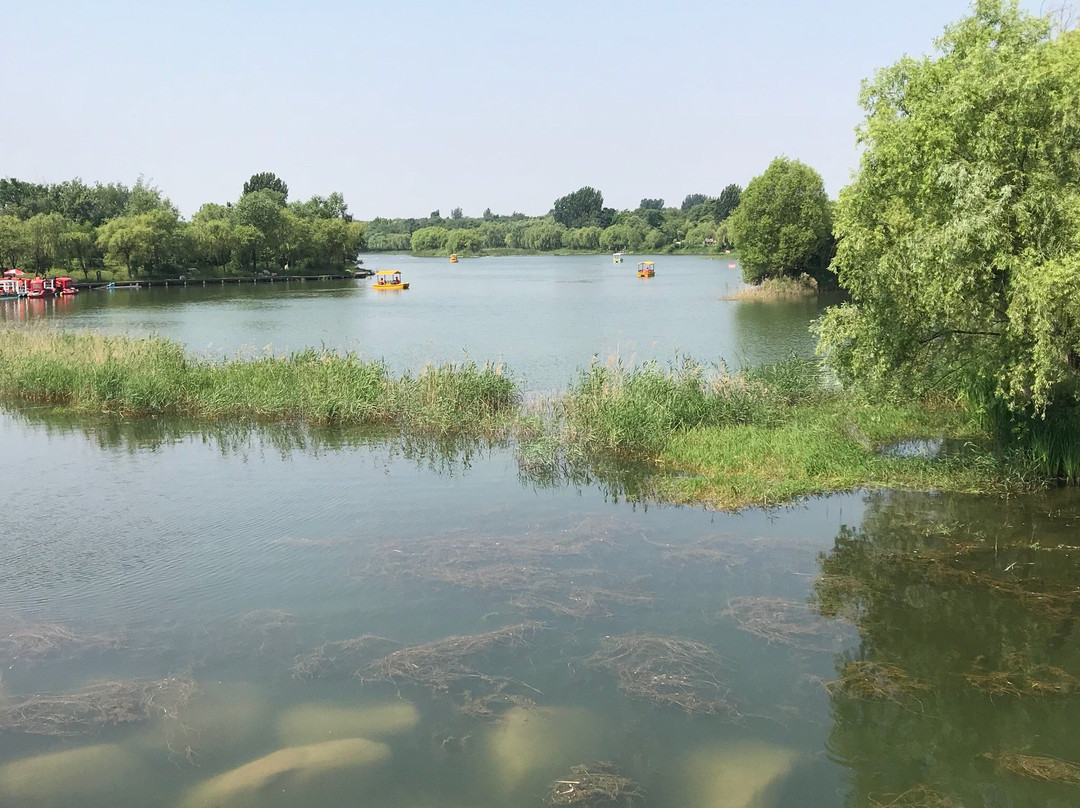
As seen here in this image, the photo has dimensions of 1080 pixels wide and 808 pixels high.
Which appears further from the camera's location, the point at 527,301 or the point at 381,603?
the point at 527,301

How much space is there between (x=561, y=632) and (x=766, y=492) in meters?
6.40

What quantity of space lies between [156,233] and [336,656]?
88378 millimetres

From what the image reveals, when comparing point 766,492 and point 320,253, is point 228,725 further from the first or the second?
point 320,253

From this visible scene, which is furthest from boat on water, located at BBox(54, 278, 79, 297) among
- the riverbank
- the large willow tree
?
the large willow tree

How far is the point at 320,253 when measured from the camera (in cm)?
11312

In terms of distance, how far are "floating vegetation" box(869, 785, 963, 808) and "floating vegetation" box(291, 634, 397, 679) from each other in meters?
5.69

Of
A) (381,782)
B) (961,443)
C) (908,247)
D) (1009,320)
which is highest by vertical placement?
(908,247)

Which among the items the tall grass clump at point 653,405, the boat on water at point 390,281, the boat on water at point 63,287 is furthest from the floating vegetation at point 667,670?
the boat on water at point 63,287

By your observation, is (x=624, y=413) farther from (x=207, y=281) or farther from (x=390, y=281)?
(x=207, y=281)

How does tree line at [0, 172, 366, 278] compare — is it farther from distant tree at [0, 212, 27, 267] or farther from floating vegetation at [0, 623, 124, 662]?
floating vegetation at [0, 623, 124, 662]

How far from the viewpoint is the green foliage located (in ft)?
200

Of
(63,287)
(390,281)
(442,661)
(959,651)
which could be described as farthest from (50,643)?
(390,281)

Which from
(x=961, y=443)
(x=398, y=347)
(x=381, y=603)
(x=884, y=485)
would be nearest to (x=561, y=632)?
(x=381, y=603)

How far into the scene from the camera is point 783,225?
61.6 m
